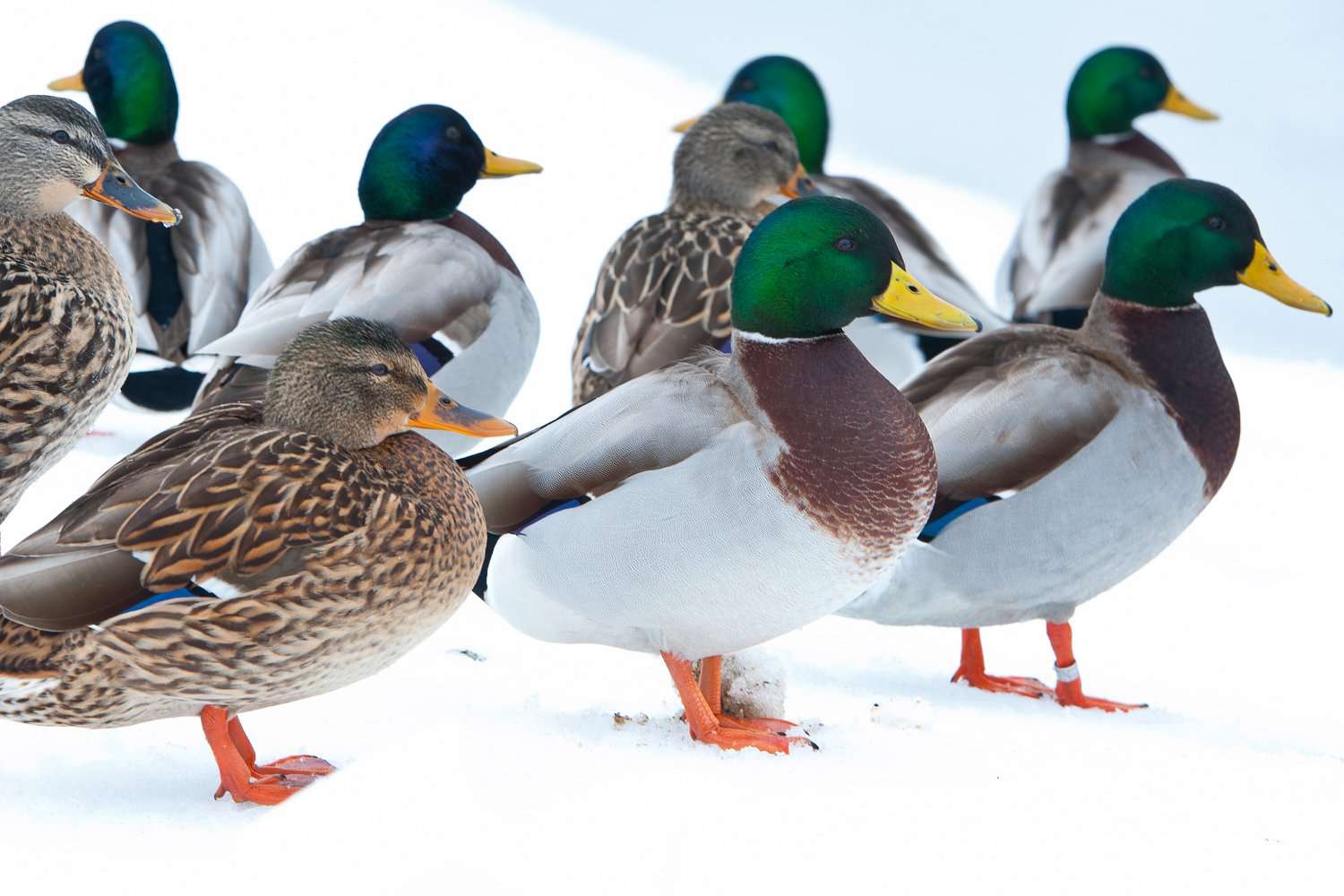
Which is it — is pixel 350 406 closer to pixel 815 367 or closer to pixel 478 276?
pixel 815 367

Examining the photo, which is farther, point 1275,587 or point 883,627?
point 1275,587

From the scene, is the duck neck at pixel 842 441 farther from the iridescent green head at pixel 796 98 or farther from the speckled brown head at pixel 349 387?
the iridescent green head at pixel 796 98

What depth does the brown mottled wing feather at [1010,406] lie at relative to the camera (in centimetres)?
365

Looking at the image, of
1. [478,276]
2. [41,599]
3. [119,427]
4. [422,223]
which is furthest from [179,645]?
[119,427]

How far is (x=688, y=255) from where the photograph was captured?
4.52 meters

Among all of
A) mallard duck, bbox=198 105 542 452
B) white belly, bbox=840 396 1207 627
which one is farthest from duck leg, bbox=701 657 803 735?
mallard duck, bbox=198 105 542 452

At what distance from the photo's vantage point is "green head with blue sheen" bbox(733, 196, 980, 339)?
3.10 m

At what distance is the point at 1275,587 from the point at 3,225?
10.9ft

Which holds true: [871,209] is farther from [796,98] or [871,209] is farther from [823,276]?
[796,98]

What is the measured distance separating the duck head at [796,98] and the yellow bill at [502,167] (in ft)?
5.88

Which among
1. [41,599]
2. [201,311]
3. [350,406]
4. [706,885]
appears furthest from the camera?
[201,311]

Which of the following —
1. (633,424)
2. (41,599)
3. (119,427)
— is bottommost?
(119,427)

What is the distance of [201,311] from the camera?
205 inches

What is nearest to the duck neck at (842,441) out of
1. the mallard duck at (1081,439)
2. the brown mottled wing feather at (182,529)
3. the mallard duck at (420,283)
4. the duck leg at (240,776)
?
the mallard duck at (1081,439)
